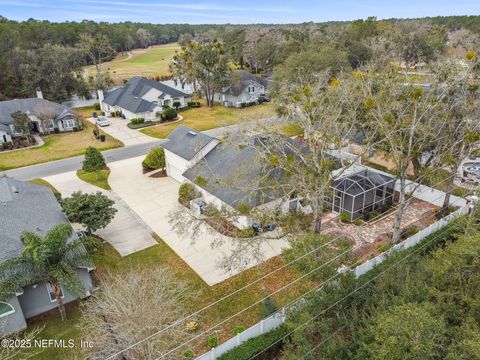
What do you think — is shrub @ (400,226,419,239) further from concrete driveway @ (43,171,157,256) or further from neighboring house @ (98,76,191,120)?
neighboring house @ (98,76,191,120)

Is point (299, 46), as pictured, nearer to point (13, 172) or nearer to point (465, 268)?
point (13, 172)

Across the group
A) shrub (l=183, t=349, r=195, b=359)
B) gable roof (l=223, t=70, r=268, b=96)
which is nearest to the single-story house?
shrub (l=183, t=349, r=195, b=359)

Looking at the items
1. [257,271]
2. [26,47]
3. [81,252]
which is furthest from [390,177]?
[26,47]

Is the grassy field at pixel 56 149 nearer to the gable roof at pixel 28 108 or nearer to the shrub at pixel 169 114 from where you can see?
the gable roof at pixel 28 108

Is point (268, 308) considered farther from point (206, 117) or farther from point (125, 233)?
point (206, 117)

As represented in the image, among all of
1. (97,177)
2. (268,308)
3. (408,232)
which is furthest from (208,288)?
(97,177)

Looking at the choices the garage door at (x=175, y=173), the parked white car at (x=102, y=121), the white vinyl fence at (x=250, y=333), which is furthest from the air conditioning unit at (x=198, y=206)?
the parked white car at (x=102, y=121)
